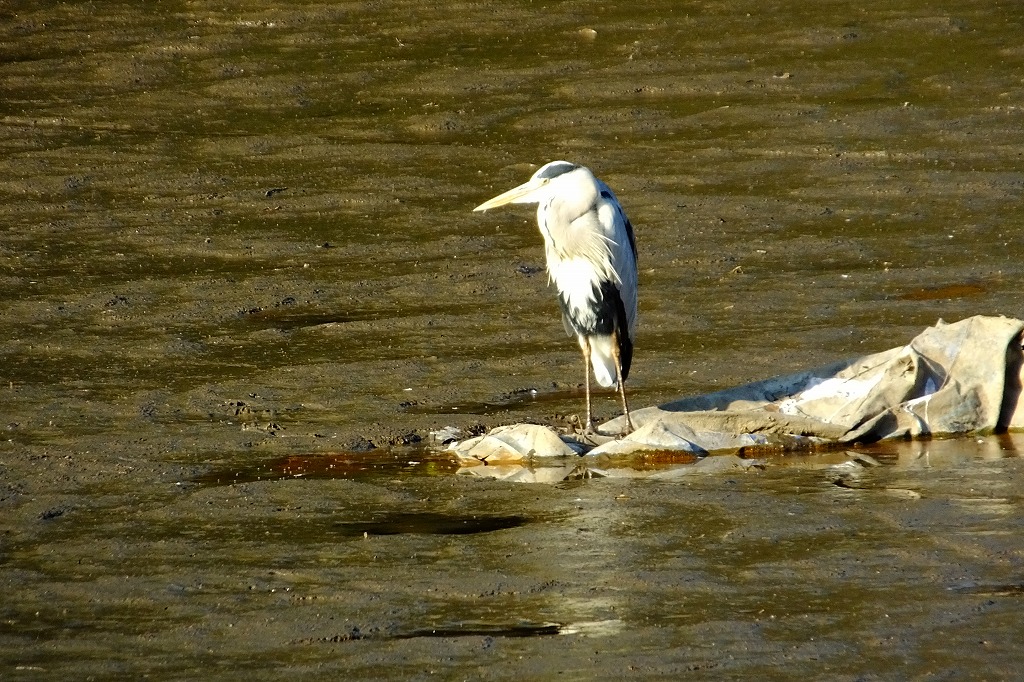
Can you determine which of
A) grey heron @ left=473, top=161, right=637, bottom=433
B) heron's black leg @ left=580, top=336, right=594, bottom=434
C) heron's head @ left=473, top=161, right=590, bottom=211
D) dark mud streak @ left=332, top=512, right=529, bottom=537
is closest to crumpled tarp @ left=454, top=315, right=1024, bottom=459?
heron's black leg @ left=580, top=336, right=594, bottom=434

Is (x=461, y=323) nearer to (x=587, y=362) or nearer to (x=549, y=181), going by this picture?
(x=587, y=362)

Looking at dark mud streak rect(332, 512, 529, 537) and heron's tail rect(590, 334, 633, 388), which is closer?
dark mud streak rect(332, 512, 529, 537)

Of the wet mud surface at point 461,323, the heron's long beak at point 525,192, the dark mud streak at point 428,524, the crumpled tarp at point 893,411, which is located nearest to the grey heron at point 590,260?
the heron's long beak at point 525,192

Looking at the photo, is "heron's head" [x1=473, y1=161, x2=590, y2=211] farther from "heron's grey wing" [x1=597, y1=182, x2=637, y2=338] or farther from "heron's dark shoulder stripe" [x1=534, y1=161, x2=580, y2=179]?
"heron's grey wing" [x1=597, y1=182, x2=637, y2=338]

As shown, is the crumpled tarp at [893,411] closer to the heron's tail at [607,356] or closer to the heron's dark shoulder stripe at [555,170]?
the heron's tail at [607,356]

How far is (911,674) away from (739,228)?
6.62 meters

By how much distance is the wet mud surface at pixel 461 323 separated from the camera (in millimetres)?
5234

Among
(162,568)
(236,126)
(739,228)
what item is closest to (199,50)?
(236,126)

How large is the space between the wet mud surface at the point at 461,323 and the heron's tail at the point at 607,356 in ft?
0.69

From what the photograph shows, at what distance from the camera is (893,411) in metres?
7.27

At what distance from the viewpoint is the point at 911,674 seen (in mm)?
4590

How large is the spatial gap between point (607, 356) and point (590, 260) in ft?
1.66

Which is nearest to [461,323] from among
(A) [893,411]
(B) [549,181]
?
(B) [549,181]

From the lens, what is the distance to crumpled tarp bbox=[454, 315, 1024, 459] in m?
7.22
